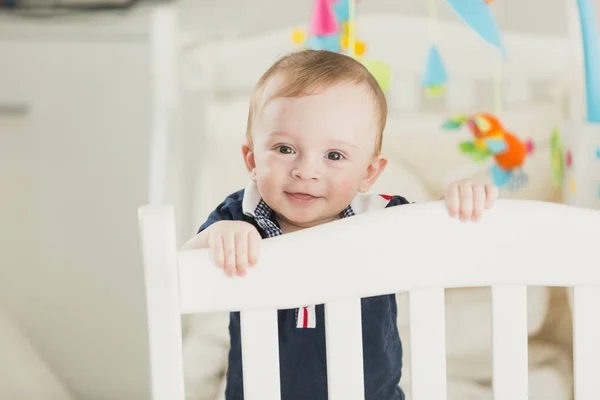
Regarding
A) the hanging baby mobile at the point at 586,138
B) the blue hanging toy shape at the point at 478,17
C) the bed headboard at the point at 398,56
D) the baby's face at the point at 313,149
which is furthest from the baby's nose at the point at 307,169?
the bed headboard at the point at 398,56

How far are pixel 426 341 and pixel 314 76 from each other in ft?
1.03

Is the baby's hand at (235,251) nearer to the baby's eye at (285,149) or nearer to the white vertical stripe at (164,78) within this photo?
the baby's eye at (285,149)

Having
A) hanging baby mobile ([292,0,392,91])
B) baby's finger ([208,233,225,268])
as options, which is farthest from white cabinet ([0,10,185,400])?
baby's finger ([208,233,225,268])

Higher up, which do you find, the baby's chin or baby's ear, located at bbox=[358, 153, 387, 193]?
baby's ear, located at bbox=[358, 153, 387, 193]

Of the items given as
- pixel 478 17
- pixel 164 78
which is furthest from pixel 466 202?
pixel 164 78

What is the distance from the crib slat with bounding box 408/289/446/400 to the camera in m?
0.72

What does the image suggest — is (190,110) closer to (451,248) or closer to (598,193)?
(598,193)

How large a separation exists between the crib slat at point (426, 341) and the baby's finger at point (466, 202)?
7cm

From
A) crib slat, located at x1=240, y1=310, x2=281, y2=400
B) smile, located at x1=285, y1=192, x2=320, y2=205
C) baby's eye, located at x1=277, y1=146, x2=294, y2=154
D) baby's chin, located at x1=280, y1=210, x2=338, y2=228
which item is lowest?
crib slat, located at x1=240, y1=310, x2=281, y2=400

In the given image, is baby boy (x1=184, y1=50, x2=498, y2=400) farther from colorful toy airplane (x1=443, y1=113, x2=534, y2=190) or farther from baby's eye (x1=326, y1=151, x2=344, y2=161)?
colorful toy airplane (x1=443, y1=113, x2=534, y2=190)

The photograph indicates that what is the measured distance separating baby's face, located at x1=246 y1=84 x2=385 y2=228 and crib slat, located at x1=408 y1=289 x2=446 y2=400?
21 centimetres

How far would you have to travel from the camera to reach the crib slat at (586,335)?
29.3 inches

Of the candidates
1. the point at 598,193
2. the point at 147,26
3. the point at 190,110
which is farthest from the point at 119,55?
the point at 598,193

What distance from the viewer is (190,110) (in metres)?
1.95
